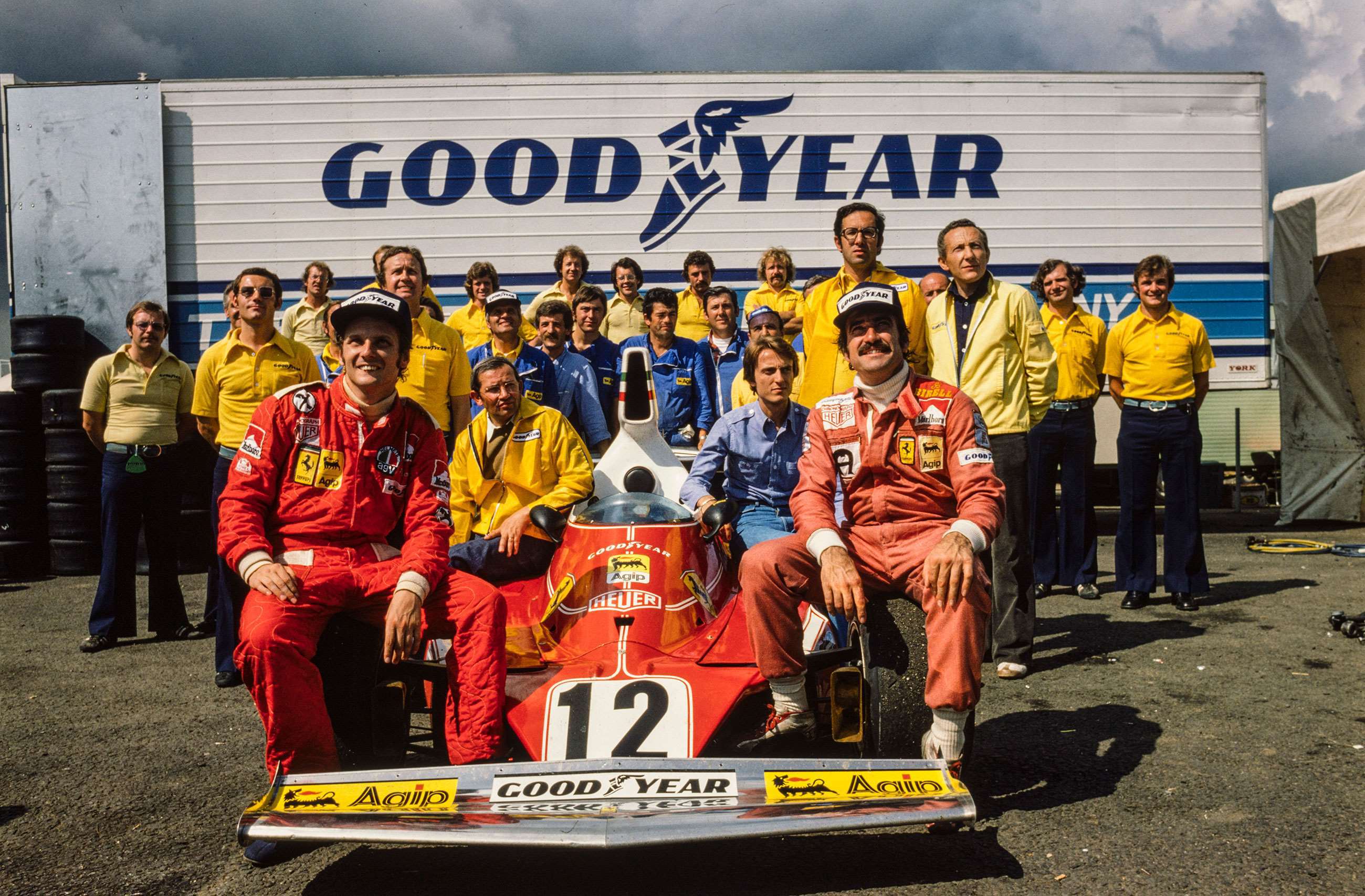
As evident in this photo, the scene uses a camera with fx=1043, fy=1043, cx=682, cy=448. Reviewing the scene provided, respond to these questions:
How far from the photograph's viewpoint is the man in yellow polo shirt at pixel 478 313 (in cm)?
834

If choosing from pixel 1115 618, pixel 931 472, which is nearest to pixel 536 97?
pixel 1115 618

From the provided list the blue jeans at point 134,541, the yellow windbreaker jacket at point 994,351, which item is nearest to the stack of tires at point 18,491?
the blue jeans at point 134,541

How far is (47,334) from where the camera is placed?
956 centimetres

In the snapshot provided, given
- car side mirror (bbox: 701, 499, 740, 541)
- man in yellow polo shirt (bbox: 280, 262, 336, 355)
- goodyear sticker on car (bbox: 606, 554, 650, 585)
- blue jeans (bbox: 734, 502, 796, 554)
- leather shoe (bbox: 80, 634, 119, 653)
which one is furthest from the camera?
man in yellow polo shirt (bbox: 280, 262, 336, 355)

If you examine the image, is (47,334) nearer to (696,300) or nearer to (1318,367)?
(696,300)

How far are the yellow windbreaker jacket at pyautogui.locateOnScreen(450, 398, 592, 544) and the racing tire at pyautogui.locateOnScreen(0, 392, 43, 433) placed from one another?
647 centimetres

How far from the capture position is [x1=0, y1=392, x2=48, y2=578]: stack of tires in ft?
31.0

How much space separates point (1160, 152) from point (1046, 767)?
861 centimetres

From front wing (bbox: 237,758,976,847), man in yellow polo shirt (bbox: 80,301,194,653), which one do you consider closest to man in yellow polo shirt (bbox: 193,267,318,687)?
man in yellow polo shirt (bbox: 80,301,194,653)

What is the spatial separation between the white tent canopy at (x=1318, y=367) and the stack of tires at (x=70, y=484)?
39.0 feet

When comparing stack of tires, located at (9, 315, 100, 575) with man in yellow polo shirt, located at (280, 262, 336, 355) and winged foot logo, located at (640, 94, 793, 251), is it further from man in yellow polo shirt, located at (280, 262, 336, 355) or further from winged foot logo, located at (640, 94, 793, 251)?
winged foot logo, located at (640, 94, 793, 251)

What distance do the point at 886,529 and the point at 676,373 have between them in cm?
378

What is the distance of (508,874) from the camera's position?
10.2 feet

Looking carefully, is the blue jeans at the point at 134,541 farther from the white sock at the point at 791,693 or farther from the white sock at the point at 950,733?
the white sock at the point at 950,733
